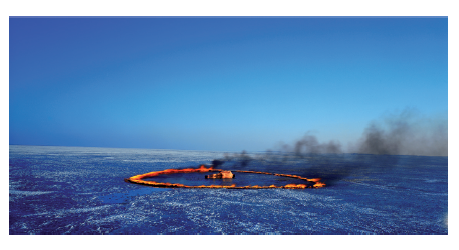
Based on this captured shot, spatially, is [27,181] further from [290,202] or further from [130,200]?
[290,202]

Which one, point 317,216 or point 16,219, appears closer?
point 16,219

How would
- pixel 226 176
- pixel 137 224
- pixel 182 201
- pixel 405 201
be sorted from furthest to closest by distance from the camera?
1. pixel 226 176
2. pixel 405 201
3. pixel 182 201
4. pixel 137 224

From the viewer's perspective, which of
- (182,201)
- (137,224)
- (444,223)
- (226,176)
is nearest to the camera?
(137,224)

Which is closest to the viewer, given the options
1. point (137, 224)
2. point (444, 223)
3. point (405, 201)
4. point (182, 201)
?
point (137, 224)

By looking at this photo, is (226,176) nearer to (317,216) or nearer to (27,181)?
(317,216)

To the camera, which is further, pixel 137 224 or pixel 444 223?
pixel 444 223

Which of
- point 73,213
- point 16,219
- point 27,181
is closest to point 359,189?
point 73,213

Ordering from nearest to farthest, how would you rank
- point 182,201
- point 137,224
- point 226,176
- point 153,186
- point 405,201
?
point 137,224 < point 182,201 < point 405,201 < point 153,186 < point 226,176

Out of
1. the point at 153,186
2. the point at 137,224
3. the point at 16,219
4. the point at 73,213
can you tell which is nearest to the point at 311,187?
the point at 153,186
